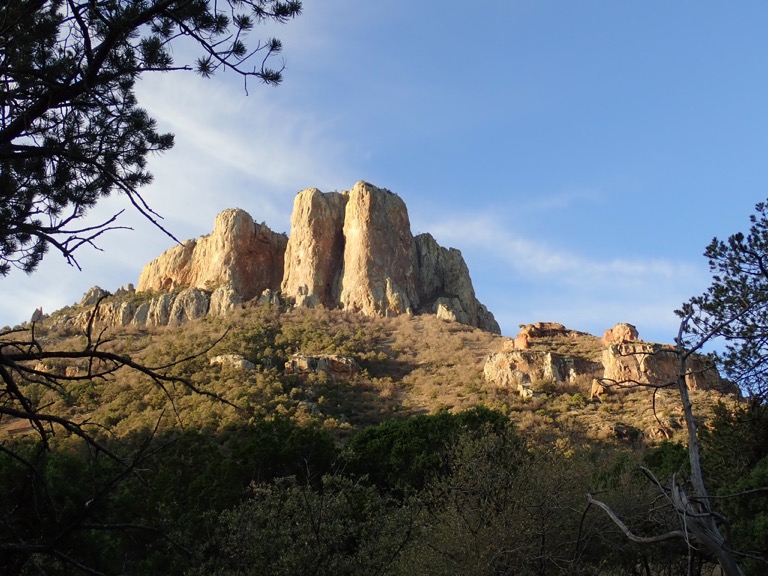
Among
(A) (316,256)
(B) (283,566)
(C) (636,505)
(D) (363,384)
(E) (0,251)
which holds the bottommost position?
(B) (283,566)

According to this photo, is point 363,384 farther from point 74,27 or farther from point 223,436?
point 74,27

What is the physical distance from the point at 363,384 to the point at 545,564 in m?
36.3

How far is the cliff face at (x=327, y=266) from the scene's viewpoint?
65500 mm

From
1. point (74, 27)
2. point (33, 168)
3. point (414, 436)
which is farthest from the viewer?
point (414, 436)

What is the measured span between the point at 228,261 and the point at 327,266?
962 centimetres

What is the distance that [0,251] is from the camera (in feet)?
22.0

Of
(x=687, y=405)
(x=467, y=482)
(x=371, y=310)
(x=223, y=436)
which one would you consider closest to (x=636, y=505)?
(x=467, y=482)

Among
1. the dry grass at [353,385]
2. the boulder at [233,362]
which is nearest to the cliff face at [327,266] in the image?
the dry grass at [353,385]

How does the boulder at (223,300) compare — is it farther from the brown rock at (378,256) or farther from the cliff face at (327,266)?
the brown rock at (378,256)

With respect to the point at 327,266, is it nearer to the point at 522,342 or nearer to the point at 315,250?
the point at 315,250

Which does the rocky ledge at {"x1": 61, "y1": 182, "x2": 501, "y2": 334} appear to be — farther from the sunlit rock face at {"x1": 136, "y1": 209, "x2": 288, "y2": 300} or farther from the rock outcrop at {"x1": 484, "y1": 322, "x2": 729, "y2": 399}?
the rock outcrop at {"x1": 484, "y1": 322, "x2": 729, "y2": 399}

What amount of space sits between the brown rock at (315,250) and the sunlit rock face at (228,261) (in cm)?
233

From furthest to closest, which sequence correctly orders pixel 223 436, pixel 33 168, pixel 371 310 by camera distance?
pixel 371 310 → pixel 223 436 → pixel 33 168

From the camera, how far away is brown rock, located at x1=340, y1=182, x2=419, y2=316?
216ft
